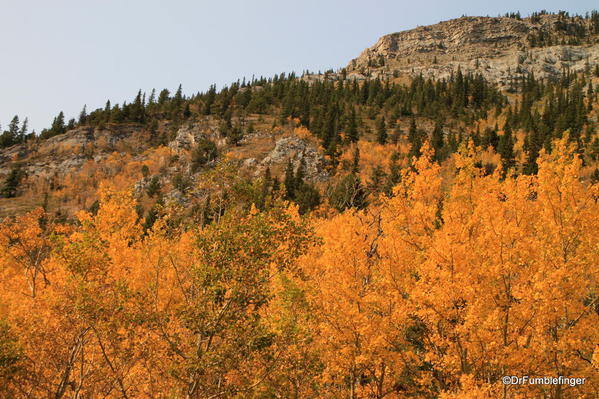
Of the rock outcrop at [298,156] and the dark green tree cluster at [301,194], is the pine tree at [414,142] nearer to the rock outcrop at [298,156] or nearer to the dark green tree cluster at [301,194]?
the rock outcrop at [298,156]

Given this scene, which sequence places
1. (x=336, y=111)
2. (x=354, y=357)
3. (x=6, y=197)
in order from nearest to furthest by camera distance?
(x=354, y=357), (x=6, y=197), (x=336, y=111)

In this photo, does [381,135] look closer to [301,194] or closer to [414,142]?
[414,142]

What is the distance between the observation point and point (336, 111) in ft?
373

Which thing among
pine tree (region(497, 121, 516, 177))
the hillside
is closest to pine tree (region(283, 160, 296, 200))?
pine tree (region(497, 121, 516, 177))

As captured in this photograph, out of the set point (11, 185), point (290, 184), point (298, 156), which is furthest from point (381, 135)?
point (11, 185)

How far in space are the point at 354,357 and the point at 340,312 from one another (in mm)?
1501

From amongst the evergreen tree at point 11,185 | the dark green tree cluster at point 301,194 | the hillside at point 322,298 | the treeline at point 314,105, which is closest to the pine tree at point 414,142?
the treeline at point 314,105

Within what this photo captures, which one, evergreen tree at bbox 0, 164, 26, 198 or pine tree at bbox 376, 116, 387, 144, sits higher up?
pine tree at bbox 376, 116, 387, 144

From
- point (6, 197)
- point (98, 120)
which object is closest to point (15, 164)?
→ point (6, 197)

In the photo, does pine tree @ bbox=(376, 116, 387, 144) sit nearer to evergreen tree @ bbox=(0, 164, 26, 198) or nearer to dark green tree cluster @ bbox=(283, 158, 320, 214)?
dark green tree cluster @ bbox=(283, 158, 320, 214)

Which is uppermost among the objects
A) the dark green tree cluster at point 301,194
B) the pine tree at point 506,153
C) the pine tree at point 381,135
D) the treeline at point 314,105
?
the treeline at point 314,105

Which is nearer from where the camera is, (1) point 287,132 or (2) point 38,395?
(2) point 38,395

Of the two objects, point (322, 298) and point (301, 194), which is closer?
point (322, 298)

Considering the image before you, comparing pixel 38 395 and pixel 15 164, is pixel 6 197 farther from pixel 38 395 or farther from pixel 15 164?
pixel 38 395
